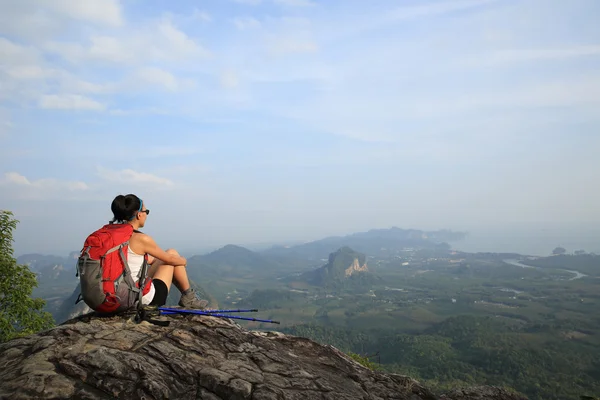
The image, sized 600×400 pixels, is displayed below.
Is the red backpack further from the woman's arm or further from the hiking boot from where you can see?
the hiking boot

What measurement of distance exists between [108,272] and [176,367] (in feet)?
7.97

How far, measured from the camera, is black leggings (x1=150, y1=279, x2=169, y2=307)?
27.7ft

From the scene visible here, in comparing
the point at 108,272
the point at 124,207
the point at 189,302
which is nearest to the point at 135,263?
the point at 108,272

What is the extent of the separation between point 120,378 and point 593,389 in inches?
5551

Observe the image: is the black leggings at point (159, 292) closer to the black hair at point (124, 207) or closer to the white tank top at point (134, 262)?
the white tank top at point (134, 262)

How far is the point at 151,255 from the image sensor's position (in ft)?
27.0

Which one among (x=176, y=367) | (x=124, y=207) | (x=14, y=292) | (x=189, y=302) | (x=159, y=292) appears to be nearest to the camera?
(x=176, y=367)

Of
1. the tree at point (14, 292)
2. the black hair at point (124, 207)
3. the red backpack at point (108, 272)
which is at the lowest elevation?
the tree at point (14, 292)

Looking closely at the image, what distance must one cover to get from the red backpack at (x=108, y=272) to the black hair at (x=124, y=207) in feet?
1.01

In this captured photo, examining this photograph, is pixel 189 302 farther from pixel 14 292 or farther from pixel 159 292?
pixel 14 292

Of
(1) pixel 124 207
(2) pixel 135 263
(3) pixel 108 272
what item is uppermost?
(1) pixel 124 207

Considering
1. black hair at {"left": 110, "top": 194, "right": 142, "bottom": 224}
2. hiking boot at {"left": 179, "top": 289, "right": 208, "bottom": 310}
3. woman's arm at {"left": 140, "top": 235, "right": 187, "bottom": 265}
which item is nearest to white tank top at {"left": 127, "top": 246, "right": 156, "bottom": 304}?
woman's arm at {"left": 140, "top": 235, "right": 187, "bottom": 265}

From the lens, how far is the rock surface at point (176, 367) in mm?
5574

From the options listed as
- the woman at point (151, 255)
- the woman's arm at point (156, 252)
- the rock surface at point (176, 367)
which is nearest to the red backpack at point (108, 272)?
the woman at point (151, 255)
